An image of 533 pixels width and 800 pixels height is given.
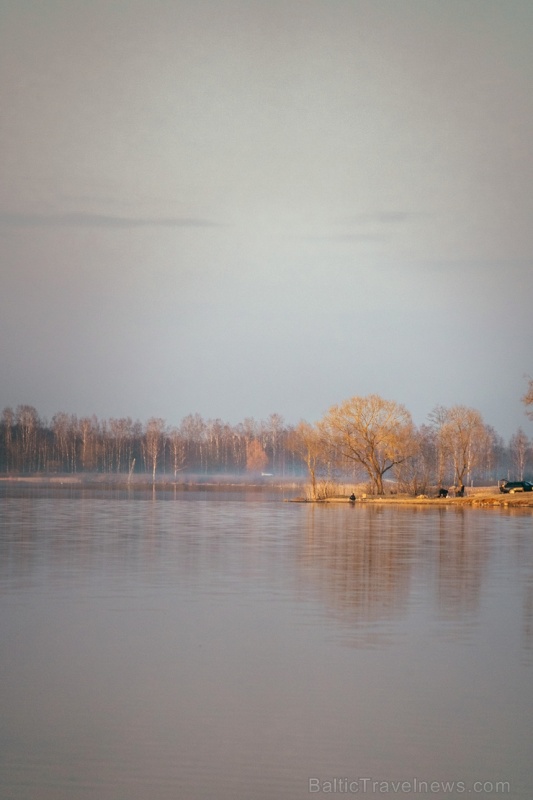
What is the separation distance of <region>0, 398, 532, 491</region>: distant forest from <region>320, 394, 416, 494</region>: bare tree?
6108 cm

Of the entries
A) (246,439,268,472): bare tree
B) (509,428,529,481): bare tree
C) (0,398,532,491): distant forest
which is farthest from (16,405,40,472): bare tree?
(509,428,529,481): bare tree

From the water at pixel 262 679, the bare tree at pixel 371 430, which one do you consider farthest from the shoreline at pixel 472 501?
the water at pixel 262 679

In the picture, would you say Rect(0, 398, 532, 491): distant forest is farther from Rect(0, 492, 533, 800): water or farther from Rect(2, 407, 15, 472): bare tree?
Rect(0, 492, 533, 800): water

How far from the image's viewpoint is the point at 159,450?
155250 millimetres

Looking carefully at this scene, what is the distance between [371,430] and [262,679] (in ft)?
172

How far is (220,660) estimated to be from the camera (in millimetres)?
9656

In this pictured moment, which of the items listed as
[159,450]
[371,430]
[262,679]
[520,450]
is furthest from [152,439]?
[262,679]

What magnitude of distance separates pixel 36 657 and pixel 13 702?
177 cm

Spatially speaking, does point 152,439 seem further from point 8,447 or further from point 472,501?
point 472,501

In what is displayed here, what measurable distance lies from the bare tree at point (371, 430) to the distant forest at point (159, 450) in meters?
61.1

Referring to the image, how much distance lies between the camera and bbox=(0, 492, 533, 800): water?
20.9 ft

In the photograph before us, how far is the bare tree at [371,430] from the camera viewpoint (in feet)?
196

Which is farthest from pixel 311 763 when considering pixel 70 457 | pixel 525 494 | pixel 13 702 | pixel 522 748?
pixel 70 457

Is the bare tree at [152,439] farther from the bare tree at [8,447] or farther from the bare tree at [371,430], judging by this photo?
the bare tree at [371,430]
